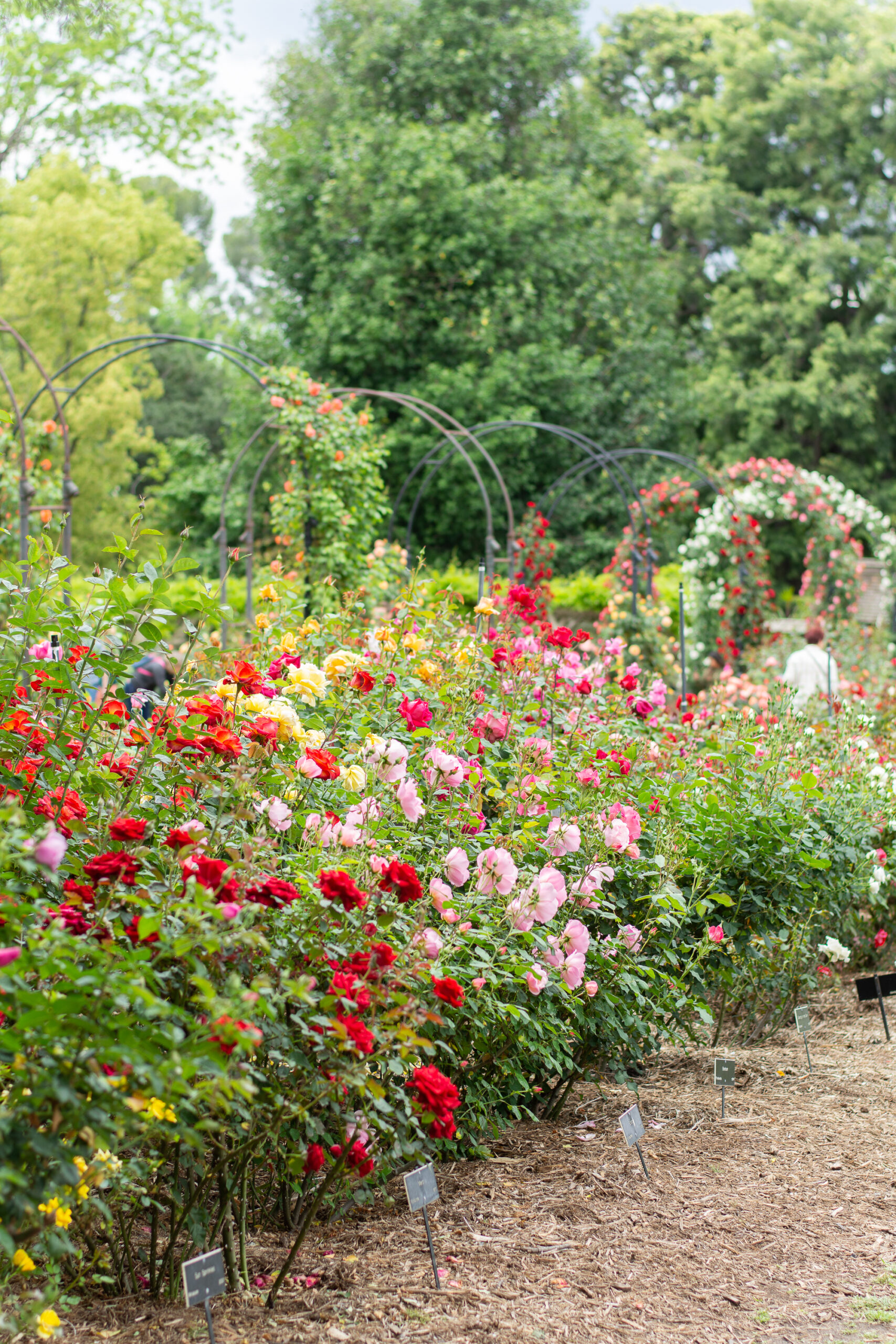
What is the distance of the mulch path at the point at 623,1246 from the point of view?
6.56 ft

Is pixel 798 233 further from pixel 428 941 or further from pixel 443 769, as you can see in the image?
pixel 428 941

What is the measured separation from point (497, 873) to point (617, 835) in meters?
0.47

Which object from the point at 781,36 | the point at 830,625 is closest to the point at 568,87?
the point at 781,36

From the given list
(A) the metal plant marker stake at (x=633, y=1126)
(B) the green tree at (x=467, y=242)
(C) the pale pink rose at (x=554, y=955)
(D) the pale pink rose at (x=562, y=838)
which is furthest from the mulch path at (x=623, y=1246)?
(B) the green tree at (x=467, y=242)

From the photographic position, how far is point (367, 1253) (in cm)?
226

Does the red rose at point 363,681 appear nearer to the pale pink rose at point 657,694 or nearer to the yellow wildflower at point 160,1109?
the yellow wildflower at point 160,1109

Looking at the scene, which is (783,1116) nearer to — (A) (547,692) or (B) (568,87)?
(A) (547,692)

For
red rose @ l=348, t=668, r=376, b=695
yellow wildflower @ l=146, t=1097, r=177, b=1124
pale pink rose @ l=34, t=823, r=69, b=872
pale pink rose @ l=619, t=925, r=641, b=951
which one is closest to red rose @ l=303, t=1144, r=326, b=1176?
yellow wildflower @ l=146, t=1097, r=177, b=1124

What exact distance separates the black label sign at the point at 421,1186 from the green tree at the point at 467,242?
530 inches

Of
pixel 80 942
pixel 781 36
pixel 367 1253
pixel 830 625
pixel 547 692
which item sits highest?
pixel 781 36

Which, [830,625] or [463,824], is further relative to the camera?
[830,625]

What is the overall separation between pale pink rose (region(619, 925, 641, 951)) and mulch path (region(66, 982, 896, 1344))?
531 millimetres

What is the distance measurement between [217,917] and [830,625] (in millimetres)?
9373

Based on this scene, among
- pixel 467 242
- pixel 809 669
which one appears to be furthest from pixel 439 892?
pixel 467 242
